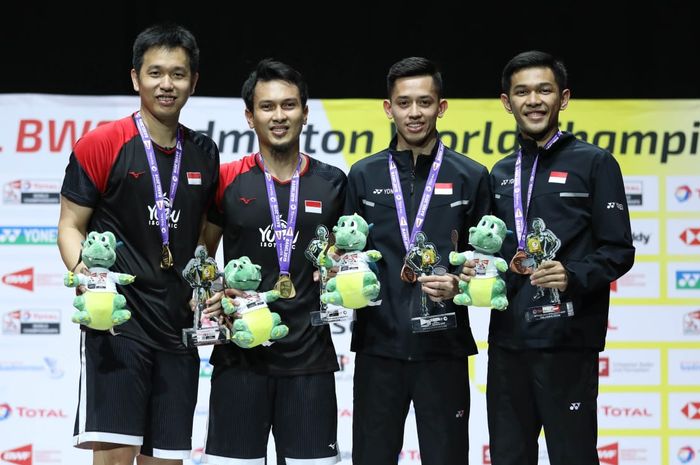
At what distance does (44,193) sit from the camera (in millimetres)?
5098

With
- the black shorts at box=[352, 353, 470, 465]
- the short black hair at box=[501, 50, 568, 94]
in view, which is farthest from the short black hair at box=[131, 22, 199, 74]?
the black shorts at box=[352, 353, 470, 465]

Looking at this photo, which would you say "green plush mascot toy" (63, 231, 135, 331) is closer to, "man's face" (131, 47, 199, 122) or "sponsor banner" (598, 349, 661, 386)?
"man's face" (131, 47, 199, 122)

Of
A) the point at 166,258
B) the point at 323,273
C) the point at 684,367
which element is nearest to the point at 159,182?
the point at 166,258

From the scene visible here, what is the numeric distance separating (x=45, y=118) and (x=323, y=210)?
224 centimetres

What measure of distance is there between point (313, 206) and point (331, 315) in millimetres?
415

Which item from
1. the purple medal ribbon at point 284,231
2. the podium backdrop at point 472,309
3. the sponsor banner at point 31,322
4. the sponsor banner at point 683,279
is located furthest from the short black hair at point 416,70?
the sponsor banner at point 31,322

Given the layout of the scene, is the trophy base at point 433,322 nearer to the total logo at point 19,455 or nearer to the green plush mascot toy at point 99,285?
the green plush mascot toy at point 99,285

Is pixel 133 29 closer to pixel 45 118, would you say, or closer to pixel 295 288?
pixel 45 118

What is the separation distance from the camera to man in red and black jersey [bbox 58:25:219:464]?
3.31 m

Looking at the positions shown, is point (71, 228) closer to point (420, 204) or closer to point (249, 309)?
point (249, 309)

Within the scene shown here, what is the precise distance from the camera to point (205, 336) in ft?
10.9

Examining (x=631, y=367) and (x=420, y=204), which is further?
(x=631, y=367)

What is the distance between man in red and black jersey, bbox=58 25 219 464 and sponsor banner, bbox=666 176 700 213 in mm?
2817

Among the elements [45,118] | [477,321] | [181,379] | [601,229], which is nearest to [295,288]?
[181,379]
